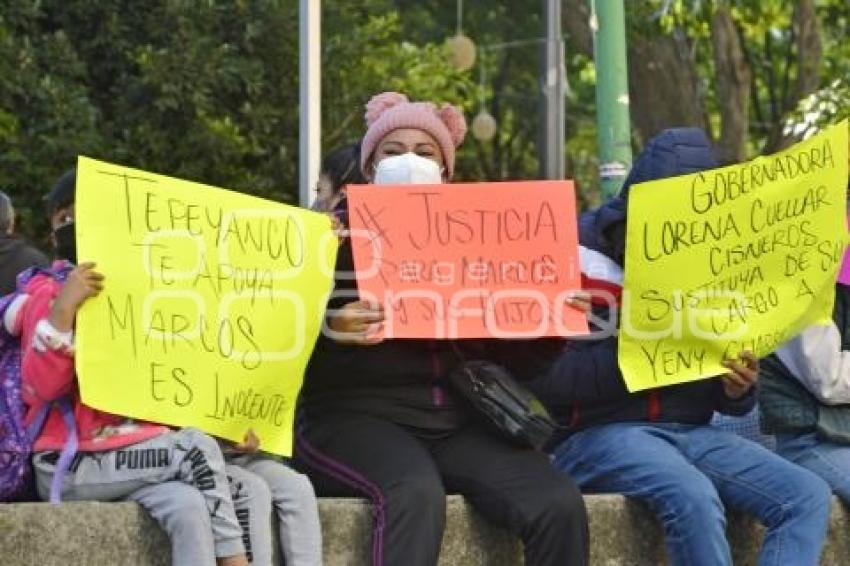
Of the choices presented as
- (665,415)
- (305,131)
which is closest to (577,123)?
(305,131)

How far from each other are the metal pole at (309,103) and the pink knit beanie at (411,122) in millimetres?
2351

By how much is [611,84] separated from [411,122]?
233cm

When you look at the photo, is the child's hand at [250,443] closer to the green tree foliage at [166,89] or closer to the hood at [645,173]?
the hood at [645,173]

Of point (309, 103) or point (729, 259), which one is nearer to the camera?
point (729, 259)

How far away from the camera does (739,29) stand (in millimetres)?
17609

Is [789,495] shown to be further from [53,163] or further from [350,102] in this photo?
[350,102]

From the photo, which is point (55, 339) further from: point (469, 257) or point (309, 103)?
point (309, 103)

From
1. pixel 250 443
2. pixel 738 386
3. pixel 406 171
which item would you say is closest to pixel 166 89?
pixel 406 171

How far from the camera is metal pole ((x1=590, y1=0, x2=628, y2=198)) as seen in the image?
25.7ft

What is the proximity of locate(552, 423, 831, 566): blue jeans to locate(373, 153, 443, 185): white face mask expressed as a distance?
3.02 ft

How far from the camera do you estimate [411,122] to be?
5.75 meters

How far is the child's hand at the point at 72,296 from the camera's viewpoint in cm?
491

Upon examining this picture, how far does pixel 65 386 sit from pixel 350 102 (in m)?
7.53

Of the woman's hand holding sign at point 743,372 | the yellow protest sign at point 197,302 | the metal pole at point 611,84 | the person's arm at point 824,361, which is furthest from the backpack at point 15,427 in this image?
the metal pole at point 611,84
